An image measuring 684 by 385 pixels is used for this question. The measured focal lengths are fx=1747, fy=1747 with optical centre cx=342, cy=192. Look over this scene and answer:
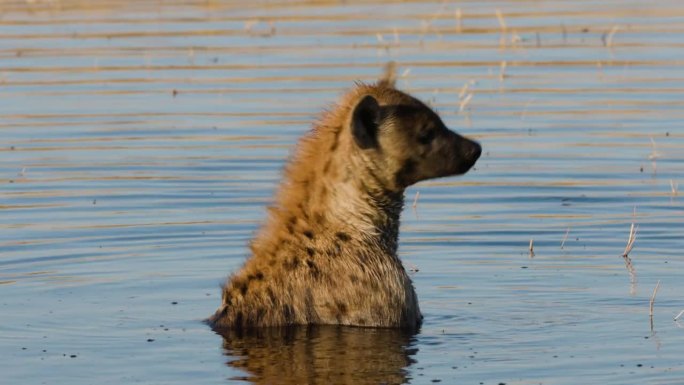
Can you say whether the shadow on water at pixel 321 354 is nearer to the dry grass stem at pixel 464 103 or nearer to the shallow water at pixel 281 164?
the shallow water at pixel 281 164

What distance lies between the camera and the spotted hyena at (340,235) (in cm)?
946

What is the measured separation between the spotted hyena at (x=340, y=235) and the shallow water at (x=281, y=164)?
0.17 meters

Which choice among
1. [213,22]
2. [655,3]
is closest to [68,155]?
[213,22]

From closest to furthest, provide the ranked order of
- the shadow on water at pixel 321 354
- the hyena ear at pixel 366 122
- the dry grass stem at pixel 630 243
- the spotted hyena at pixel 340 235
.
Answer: the shadow on water at pixel 321 354 < the hyena ear at pixel 366 122 < the spotted hyena at pixel 340 235 < the dry grass stem at pixel 630 243

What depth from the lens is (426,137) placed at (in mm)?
9711

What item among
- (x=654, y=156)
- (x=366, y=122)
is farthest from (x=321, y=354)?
(x=654, y=156)

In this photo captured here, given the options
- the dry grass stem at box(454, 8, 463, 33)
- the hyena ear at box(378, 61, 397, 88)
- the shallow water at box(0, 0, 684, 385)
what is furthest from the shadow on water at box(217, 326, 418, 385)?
the dry grass stem at box(454, 8, 463, 33)

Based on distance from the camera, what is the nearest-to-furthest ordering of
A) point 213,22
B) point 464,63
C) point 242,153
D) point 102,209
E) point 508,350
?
1. point 508,350
2. point 102,209
3. point 242,153
4. point 464,63
5. point 213,22

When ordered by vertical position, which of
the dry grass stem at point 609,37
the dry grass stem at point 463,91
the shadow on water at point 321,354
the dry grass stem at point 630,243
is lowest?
the shadow on water at point 321,354

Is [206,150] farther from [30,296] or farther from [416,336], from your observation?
[416,336]

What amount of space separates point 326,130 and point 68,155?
700 centimetres

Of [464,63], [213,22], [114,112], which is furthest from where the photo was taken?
[213,22]

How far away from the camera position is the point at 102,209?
13914mm

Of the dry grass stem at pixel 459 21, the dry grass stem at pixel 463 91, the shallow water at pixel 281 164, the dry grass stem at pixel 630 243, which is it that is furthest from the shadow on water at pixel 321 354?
the dry grass stem at pixel 459 21
